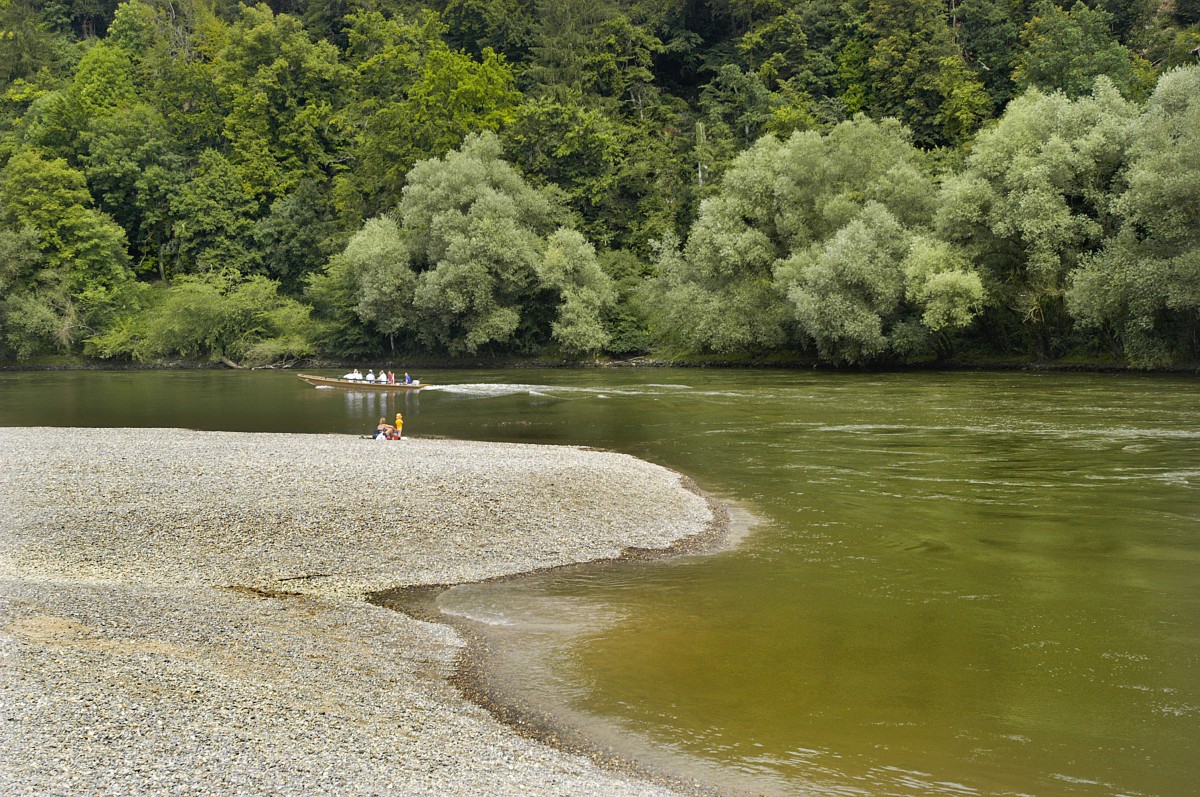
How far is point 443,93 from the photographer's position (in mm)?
88688

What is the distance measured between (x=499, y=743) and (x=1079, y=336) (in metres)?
53.5

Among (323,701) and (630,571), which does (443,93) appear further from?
(323,701)

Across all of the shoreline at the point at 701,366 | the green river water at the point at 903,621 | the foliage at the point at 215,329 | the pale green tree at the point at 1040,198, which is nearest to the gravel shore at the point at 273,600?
the green river water at the point at 903,621

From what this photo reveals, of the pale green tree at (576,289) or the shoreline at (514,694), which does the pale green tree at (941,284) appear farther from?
the shoreline at (514,694)

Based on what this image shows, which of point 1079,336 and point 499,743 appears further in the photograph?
point 1079,336

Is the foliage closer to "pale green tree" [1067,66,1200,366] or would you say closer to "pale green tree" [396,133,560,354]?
"pale green tree" [396,133,560,354]

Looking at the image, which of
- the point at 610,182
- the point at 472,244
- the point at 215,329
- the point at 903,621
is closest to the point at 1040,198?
the point at 472,244

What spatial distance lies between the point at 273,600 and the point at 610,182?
69.1m

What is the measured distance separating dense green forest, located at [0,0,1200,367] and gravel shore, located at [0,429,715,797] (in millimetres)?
35406

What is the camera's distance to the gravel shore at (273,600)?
9.38m

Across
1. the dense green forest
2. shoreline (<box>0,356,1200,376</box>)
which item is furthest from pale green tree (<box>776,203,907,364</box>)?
shoreline (<box>0,356,1200,376</box>)

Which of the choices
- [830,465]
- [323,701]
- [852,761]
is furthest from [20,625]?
[830,465]

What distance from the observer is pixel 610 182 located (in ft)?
265

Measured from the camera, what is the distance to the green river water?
34.3 feet
